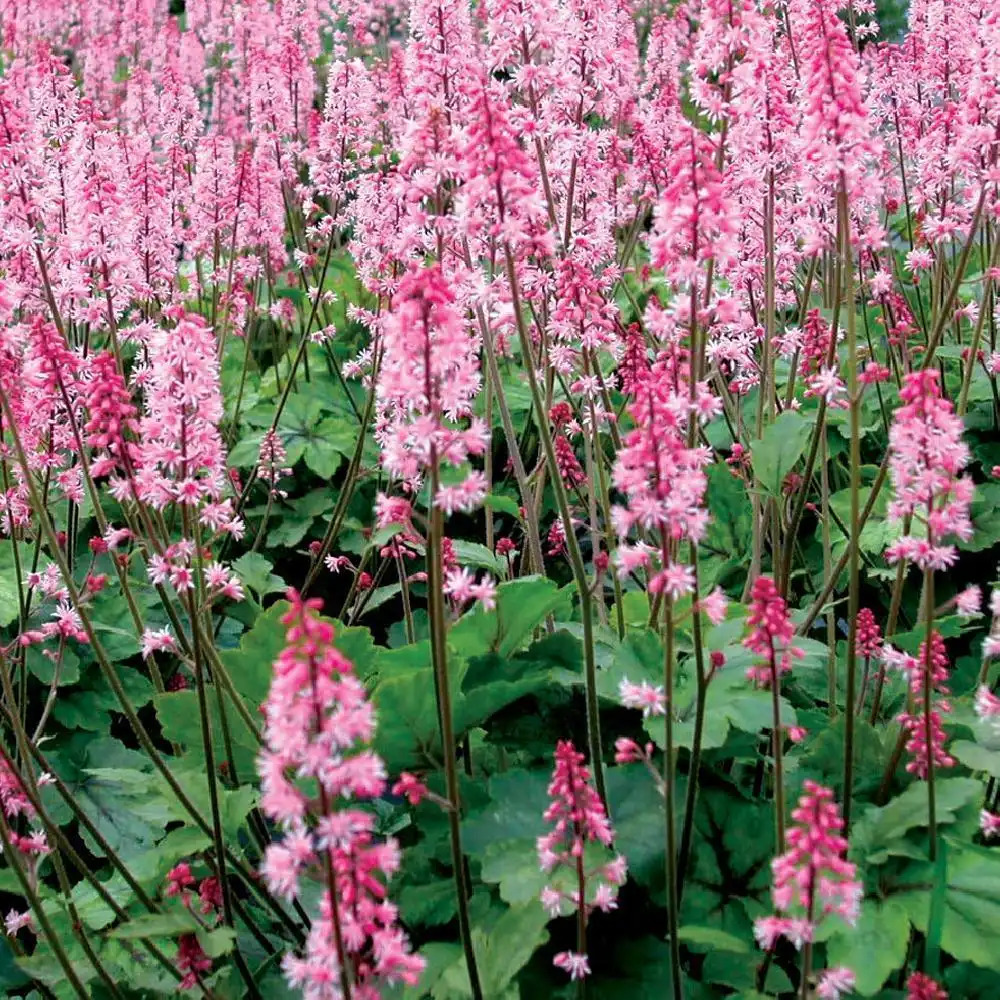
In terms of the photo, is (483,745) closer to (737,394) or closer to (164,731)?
(164,731)

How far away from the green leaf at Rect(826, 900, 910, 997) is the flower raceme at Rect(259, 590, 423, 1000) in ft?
3.21

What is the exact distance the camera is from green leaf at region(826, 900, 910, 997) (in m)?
2.30

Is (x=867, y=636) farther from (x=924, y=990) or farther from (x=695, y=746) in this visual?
(x=924, y=990)

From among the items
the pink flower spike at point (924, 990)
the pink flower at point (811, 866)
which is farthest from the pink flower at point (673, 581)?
the pink flower spike at point (924, 990)

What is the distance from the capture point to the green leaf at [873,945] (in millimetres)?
2301

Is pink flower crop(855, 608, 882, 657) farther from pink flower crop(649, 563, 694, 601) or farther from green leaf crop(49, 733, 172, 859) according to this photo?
green leaf crop(49, 733, 172, 859)

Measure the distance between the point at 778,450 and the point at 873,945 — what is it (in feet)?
4.35

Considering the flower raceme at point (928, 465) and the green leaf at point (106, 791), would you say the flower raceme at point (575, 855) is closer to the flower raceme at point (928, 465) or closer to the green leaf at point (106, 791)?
the flower raceme at point (928, 465)

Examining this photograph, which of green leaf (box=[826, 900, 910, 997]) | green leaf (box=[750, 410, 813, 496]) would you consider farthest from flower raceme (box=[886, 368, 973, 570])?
green leaf (box=[750, 410, 813, 496])

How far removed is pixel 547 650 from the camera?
3111 mm

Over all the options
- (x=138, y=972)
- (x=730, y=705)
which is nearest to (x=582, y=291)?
(x=730, y=705)

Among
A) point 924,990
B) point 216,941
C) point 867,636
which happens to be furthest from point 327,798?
point 867,636

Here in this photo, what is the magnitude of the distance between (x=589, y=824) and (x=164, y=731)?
4.88ft

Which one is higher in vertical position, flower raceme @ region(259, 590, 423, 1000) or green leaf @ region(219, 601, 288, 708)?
flower raceme @ region(259, 590, 423, 1000)
